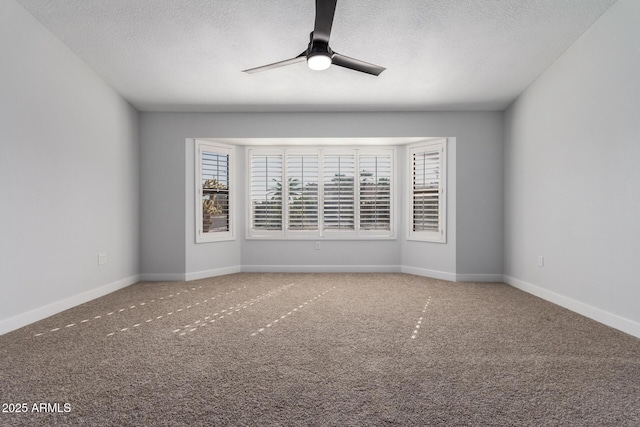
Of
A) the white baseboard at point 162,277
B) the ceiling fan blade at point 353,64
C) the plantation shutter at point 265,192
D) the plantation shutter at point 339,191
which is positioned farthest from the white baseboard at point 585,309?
the white baseboard at point 162,277

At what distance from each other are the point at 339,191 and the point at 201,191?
2188mm

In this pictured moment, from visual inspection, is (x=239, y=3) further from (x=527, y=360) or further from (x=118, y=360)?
(x=527, y=360)

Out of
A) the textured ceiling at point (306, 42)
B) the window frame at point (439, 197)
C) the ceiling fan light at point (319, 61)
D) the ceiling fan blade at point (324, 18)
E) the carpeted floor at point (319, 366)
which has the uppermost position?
the textured ceiling at point (306, 42)

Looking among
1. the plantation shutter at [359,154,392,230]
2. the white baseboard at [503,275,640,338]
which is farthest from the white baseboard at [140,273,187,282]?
the white baseboard at [503,275,640,338]

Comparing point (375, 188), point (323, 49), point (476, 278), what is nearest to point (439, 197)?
point (375, 188)

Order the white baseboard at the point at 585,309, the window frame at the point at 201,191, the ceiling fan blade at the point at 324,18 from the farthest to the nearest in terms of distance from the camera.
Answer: the window frame at the point at 201,191
the white baseboard at the point at 585,309
the ceiling fan blade at the point at 324,18

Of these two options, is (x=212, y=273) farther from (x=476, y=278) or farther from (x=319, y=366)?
(x=476, y=278)

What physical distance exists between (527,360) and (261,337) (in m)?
1.83

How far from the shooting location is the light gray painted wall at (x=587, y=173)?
2.69 meters

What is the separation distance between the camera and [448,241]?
491 cm

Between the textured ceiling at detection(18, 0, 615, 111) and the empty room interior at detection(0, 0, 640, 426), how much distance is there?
0.03m

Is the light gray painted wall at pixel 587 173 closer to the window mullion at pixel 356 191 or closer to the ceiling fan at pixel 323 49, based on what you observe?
the ceiling fan at pixel 323 49

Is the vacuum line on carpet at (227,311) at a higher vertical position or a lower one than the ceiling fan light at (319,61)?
lower

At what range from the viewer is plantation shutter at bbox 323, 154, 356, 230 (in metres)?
5.59
